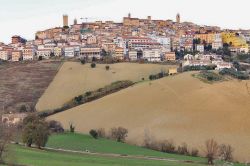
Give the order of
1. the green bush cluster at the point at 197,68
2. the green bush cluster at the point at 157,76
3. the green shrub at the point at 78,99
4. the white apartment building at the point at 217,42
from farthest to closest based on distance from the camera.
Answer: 1. the white apartment building at the point at 217,42
2. the green bush cluster at the point at 197,68
3. the green bush cluster at the point at 157,76
4. the green shrub at the point at 78,99

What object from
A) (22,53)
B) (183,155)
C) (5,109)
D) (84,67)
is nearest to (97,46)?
(22,53)

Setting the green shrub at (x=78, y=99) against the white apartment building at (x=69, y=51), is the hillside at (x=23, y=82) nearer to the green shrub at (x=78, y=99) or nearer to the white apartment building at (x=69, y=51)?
the green shrub at (x=78, y=99)

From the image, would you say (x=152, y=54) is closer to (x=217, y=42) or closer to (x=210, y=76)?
(x=217, y=42)

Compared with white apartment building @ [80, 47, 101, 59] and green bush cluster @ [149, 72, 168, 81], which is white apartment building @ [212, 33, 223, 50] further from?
green bush cluster @ [149, 72, 168, 81]

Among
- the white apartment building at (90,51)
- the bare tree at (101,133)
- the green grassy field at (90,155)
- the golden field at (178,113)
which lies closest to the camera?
the green grassy field at (90,155)

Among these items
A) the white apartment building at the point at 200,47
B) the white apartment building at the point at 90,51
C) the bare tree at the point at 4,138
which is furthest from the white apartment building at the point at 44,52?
the bare tree at the point at 4,138

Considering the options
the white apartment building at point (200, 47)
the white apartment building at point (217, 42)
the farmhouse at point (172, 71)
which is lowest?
the farmhouse at point (172, 71)

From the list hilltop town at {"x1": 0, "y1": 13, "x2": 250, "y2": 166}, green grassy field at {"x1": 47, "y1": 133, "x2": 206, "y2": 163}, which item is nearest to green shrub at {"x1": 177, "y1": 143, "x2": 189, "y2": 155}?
hilltop town at {"x1": 0, "y1": 13, "x2": 250, "y2": 166}

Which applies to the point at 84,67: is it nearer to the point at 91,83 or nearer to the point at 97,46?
the point at 91,83
